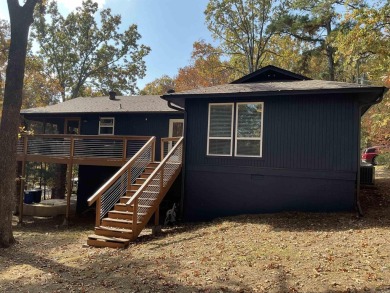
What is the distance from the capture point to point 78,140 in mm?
13117

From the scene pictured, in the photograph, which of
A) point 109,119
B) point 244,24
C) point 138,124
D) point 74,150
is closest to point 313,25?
point 244,24

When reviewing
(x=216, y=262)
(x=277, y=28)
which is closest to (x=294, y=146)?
(x=216, y=262)

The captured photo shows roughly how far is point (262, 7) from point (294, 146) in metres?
21.2

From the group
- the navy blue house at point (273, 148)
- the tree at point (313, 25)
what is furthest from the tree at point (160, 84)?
the navy blue house at point (273, 148)

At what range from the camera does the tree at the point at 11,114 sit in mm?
8133

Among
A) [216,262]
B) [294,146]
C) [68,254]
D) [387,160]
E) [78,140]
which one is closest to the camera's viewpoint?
[216,262]

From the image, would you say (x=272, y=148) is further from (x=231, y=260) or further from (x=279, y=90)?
(x=231, y=260)

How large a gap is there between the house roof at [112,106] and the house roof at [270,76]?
3.81 m

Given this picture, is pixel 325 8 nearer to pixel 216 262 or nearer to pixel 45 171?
pixel 216 262

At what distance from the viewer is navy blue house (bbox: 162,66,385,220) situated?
8.92 meters

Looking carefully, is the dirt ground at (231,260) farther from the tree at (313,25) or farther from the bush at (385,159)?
the tree at (313,25)

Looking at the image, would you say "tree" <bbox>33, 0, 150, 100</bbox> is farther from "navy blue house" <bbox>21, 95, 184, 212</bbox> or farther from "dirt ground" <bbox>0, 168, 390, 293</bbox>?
"dirt ground" <bbox>0, 168, 390, 293</bbox>

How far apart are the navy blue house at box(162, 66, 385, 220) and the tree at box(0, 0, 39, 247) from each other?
444cm

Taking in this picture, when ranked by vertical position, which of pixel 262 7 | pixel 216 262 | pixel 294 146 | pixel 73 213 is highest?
pixel 262 7
